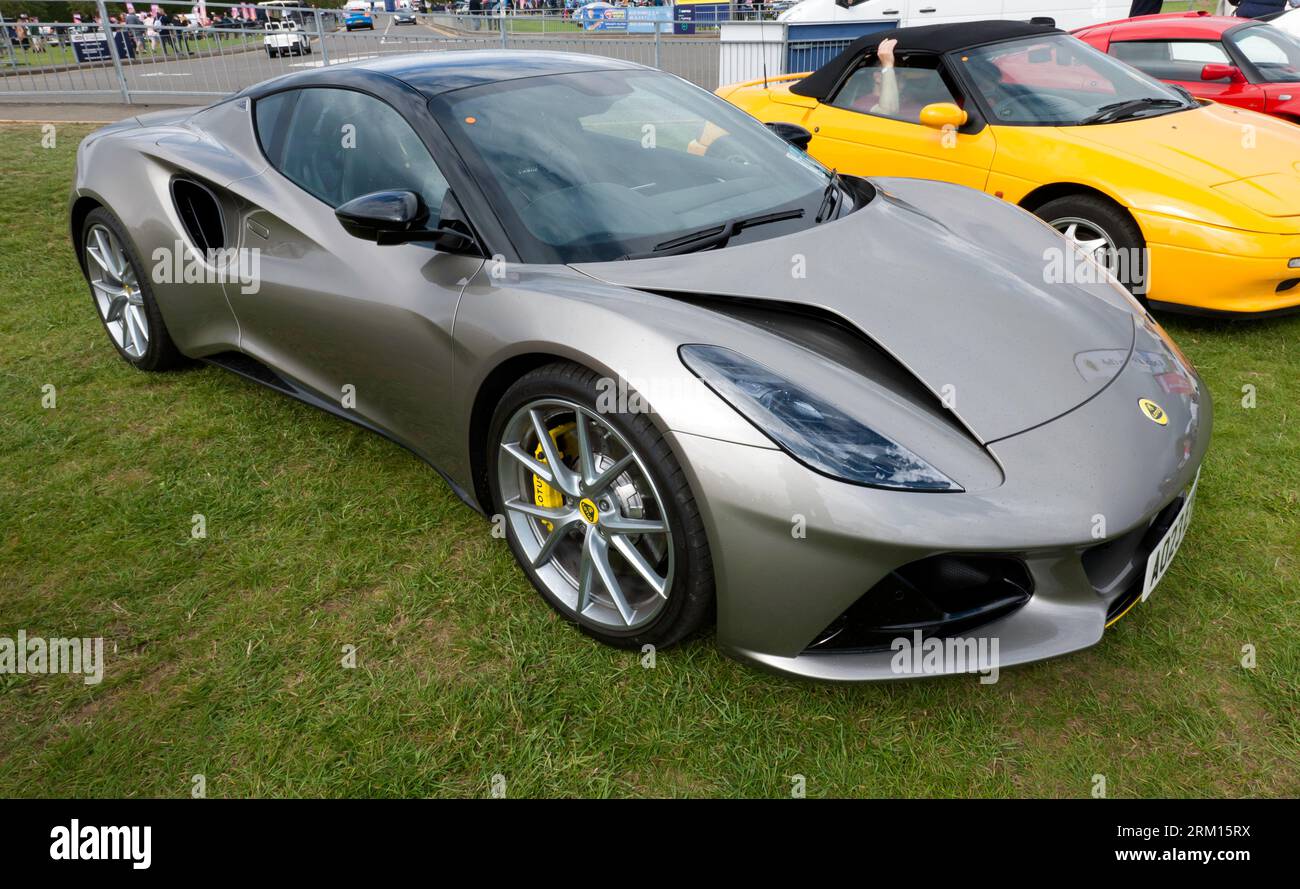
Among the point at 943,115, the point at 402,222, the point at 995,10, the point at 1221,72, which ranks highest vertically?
the point at 995,10

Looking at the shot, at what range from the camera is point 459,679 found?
224cm

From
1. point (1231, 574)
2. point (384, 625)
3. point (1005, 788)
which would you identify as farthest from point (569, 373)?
point (1231, 574)

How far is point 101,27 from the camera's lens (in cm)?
1113

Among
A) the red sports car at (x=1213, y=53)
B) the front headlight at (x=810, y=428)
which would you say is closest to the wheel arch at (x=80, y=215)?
the front headlight at (x=810, y=428)

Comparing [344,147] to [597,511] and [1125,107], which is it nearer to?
[597,511]

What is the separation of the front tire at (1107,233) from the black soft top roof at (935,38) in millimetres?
1218

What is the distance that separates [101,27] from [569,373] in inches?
485

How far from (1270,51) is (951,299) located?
6.20m

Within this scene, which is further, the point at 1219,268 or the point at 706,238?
the point at 1219,268

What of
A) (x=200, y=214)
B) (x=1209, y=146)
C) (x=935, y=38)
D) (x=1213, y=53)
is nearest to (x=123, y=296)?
(x=200, y=214)

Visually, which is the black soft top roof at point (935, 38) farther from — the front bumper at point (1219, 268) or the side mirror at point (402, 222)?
the side mirror at point (402, 222)

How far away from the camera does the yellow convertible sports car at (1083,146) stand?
385 centimetres

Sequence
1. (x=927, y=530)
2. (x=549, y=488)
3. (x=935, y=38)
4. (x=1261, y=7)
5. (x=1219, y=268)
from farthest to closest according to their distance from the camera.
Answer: (x=1261, y=7) < (x=935, y=38) < (x=1219, y=268) < (x=549, y=488) < (x=927, y=530)
